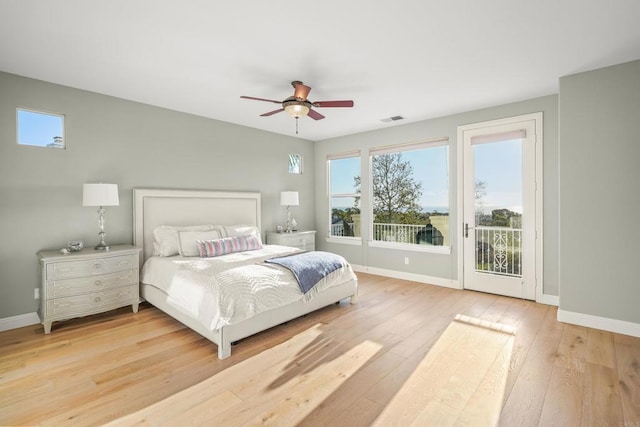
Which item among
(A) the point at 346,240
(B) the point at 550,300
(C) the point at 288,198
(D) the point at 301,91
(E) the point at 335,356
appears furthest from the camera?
(A) the point at 346,240

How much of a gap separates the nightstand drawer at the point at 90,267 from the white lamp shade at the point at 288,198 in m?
2.54

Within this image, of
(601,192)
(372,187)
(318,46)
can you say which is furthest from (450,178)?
(318,46)

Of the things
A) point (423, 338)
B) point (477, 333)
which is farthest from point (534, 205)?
point (423, 338)

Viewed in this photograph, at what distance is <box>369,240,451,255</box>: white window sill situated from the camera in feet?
15.8

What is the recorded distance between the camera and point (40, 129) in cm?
340

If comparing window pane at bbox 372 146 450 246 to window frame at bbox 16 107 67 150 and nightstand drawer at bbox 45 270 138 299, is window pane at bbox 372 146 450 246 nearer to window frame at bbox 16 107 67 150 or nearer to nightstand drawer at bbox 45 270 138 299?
nightstand drawer at bbox 45 270 138 299

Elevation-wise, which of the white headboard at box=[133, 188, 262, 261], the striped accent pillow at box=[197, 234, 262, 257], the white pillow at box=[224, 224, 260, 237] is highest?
the white headboard at box=[133, 188, 262, 261]

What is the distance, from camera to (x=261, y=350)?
9.05ft

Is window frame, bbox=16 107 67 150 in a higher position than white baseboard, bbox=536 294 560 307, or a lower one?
higher

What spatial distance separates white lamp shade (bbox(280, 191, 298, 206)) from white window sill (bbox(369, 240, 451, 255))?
1.61 m

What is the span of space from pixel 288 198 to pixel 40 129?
337 centimetres

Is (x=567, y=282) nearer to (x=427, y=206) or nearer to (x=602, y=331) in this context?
(x=602, y=331)

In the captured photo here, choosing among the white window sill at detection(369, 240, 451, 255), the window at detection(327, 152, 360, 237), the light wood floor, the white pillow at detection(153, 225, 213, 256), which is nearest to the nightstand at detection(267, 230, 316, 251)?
the window at detection(327, 152, 360, 237)

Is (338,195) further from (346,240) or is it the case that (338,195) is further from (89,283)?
(89,283)
